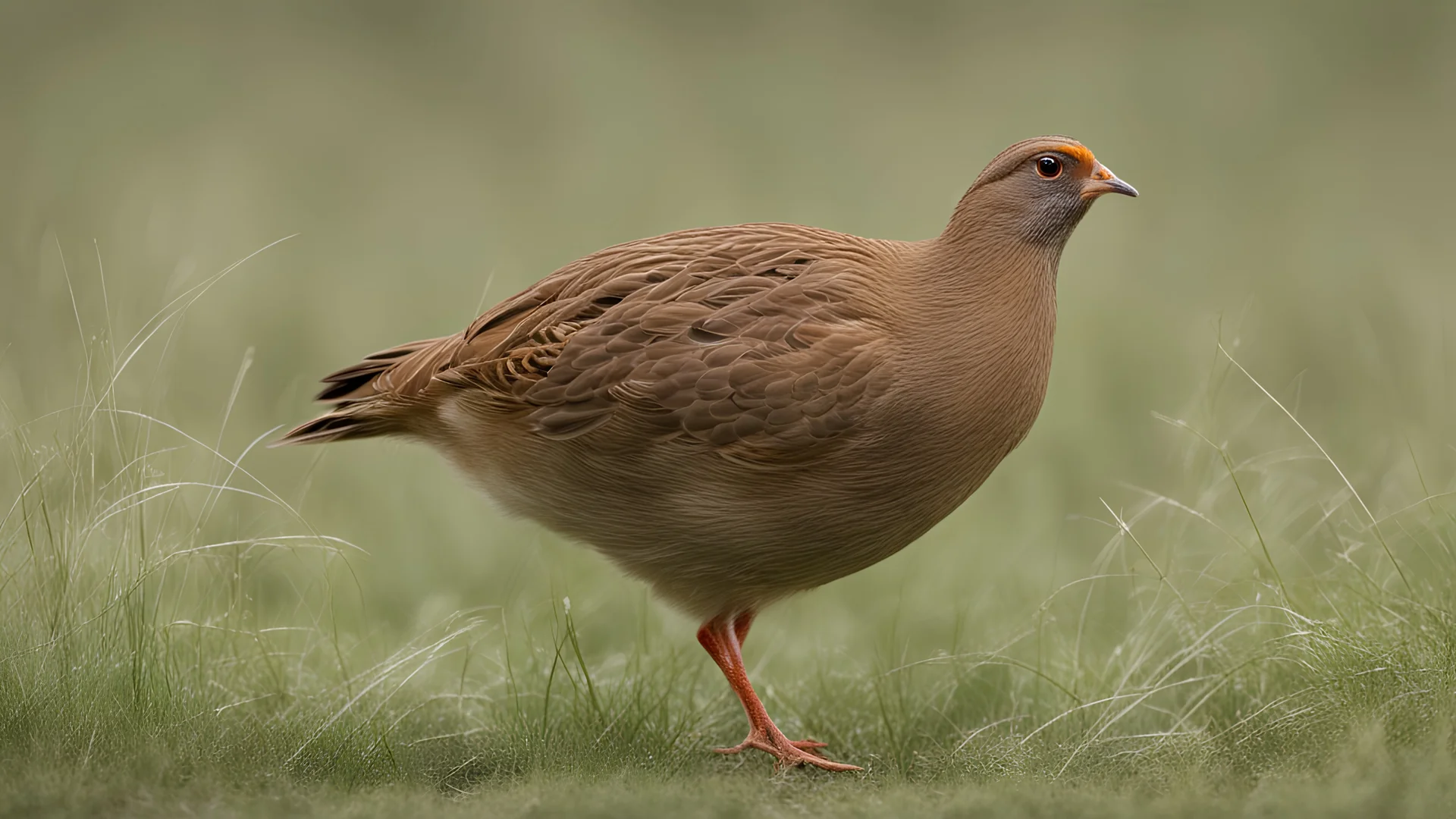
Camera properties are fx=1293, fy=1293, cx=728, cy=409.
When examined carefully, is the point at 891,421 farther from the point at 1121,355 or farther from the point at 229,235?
the point at 229,235

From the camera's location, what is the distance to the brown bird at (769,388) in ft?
12.8

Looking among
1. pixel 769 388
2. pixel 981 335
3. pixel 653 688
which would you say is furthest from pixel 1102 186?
pixel 653 688

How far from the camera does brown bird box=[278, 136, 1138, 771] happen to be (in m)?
3.90

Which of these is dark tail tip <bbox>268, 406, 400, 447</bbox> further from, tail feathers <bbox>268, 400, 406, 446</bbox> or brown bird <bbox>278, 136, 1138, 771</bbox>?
brown bird <bbox>278, 136, 1138, 771</bbox>

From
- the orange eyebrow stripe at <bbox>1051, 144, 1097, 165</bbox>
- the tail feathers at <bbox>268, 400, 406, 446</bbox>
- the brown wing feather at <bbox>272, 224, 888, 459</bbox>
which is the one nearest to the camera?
the brown wing feather at <bbox>272, 224, 888, 459</bbox>

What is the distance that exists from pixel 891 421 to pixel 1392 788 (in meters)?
1.63

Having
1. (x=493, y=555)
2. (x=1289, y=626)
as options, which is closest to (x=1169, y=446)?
(x=1289, y=626)

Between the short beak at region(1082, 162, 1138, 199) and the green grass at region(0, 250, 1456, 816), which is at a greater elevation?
the short beak at region(1082, 162, 1138, 199)

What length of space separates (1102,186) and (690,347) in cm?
142

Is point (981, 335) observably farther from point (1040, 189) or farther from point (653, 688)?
point (653, 688)

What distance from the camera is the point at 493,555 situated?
23.1 ft

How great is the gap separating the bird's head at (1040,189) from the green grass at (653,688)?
987mm

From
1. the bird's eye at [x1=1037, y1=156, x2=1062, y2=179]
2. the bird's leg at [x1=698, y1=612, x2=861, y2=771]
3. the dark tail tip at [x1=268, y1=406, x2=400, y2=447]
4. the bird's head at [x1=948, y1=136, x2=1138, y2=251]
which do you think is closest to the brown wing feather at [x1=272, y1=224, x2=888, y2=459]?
the dark tail tip at [x1=268, y1=406, x2=400, y2=447]

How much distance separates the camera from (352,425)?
15.4 ft
